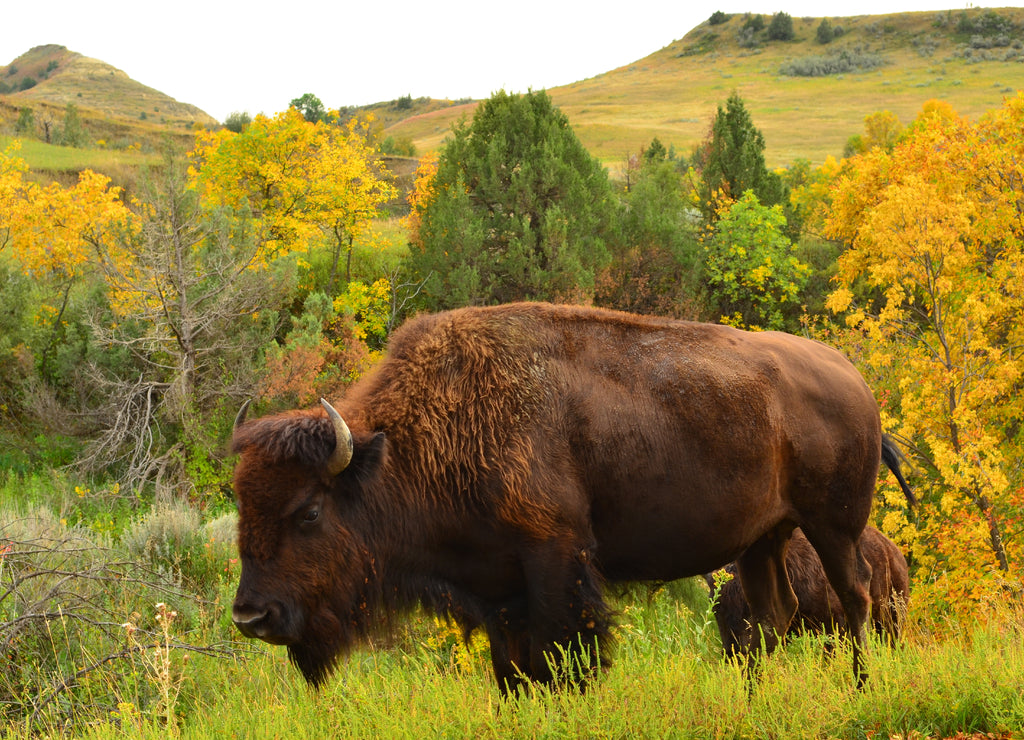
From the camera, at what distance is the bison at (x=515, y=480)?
4035mm

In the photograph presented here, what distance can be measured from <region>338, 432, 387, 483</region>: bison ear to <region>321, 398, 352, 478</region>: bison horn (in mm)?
107

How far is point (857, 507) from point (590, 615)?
2.21 metres

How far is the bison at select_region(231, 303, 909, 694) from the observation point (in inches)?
159

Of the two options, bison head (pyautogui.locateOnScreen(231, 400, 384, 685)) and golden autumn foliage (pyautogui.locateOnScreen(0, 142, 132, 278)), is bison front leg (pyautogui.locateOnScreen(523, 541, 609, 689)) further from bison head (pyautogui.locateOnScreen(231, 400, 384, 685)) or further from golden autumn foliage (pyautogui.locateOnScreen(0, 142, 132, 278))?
golden autumn foliage (pyautogui.locateOnScreen(0, 142, 132, 278))

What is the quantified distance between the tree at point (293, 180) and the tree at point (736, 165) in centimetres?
1342

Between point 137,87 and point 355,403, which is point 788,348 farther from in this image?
point 137,87

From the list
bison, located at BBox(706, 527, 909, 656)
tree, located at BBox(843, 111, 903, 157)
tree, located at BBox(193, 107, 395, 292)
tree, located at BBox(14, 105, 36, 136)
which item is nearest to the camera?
bison, located at BBox(706, 527, 909, 656)

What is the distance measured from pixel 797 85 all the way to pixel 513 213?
118 metres

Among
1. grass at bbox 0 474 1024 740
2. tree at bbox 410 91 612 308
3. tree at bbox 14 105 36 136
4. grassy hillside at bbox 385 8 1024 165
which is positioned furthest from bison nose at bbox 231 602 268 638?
grassy hillside at bbox 385 8 1024 165

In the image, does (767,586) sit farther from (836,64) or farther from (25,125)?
(836,64)

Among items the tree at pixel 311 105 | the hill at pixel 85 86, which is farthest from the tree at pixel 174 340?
the hill at pixel 85 86

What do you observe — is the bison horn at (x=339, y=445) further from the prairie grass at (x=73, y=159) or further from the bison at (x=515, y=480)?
the prairie grass at (x=73, y=159)

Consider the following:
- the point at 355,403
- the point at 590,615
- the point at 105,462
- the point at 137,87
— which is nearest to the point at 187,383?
the point at 105,462

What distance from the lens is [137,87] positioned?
172000 millimetres
